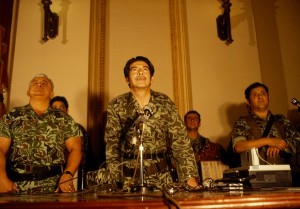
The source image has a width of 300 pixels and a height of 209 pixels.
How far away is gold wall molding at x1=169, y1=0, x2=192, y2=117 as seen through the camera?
11.9 feet

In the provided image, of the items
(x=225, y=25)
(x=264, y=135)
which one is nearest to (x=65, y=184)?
(x=264, y=135)

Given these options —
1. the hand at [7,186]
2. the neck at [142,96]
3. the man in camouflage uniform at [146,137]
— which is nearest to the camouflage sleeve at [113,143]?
the man in camouflage uniform at [146,137]

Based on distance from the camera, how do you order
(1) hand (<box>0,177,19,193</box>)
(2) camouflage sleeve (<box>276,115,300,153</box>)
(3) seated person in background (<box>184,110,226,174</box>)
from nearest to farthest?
(1) hand (<box>0,177,19,193</box>)
(2) camouflage sleeve (<box>276,115,300,153</box>)
(3) seated person in background (<box>184,110,226,174</box>)

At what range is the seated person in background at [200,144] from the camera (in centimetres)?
318

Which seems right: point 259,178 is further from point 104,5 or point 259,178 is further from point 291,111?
point 104,5

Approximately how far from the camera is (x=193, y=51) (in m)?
3.86

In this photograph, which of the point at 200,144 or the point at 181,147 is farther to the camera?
the point at 200,144

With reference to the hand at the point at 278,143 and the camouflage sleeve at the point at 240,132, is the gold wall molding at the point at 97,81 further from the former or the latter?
the hand at the point at 278,143

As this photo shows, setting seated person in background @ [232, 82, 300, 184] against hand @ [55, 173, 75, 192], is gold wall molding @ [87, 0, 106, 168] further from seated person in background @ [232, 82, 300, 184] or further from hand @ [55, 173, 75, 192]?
seated person in background @ [232, 82, 300, 184]

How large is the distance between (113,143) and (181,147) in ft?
1.46

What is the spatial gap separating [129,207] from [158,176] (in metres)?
1.13

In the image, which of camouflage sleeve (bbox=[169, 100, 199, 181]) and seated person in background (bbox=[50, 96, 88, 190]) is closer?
camouflage sleeve (bbox=[169, 100, 199, 181])

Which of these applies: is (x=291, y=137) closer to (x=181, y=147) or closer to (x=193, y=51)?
(x=181, y=147)

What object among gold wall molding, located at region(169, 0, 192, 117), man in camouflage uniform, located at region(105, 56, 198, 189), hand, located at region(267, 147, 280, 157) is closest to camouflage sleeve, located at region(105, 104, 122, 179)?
man in camouflage uniform, located at region(105, 56, 198, 189)
